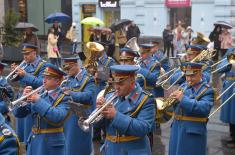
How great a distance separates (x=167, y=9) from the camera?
27.3 meters

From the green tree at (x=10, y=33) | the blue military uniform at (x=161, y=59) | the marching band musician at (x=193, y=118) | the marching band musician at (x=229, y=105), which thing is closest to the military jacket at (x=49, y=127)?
the marching band musician at (x=193, y=118)

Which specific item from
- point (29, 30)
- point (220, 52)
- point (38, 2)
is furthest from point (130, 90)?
point (38, 2)

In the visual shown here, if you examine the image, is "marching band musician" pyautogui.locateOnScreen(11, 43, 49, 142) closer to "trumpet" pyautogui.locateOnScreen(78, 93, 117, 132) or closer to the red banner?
"trumpet" pyautogui.locateOnScreen(78, 93, 117, 132)

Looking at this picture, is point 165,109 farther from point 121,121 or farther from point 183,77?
point 183,77

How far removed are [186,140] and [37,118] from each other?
2.24 metres

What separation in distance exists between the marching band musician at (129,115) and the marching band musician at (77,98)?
245cm

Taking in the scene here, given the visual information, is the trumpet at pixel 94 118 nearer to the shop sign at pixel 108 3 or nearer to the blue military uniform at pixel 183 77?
the blue military uniform at pixel 183 77

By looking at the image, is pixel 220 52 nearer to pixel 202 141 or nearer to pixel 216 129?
pixel 216 129

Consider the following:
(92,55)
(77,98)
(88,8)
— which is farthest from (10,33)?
(77,98)

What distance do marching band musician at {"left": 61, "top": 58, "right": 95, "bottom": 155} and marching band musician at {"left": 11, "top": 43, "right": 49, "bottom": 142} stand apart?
659 mm

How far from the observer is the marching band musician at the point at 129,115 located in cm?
510

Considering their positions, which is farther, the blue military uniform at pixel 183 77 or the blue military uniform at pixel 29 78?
the blue military uniform at pixel 183 77

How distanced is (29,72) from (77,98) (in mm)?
1599

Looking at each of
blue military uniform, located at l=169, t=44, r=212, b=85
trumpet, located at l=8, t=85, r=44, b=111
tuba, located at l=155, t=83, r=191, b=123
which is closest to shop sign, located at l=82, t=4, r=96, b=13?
blue military uniform, located at l=169, t=44, r=212, b=85
